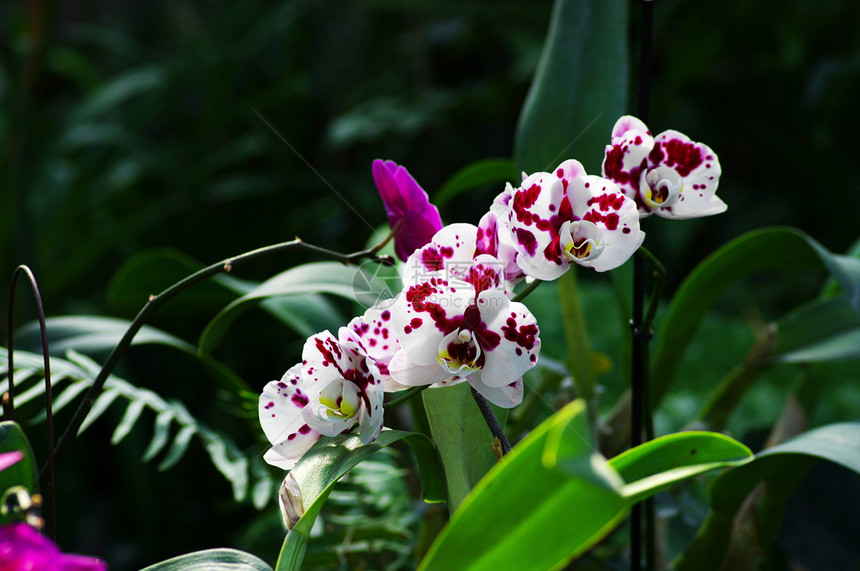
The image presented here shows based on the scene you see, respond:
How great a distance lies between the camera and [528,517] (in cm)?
23

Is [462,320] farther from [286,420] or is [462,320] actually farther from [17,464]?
[17,464]

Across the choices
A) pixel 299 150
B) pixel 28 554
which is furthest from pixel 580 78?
pixel 299 150

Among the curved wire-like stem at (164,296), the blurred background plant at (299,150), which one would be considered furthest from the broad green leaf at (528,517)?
the blurred background plant at (299,150)

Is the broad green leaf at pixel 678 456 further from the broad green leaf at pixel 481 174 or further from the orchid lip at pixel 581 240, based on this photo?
the broad green leaf at pixel 481 174

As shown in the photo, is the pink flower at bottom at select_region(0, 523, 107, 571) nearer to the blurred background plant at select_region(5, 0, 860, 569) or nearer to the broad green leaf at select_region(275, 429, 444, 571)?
the broad green leaf at select_region(275, 429, 444, 571)

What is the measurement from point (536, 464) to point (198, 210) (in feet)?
3.59

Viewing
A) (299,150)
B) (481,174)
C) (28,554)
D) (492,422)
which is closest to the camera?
(28,554)

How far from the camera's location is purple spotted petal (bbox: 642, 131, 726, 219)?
347 mm

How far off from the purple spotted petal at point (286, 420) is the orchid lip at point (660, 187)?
19 centimetres

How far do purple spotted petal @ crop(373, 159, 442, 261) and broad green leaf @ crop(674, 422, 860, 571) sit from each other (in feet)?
0.72

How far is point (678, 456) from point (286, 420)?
0.17 m

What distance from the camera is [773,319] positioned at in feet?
→ 4.15

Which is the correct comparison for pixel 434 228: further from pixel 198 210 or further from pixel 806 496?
pixel 198 210

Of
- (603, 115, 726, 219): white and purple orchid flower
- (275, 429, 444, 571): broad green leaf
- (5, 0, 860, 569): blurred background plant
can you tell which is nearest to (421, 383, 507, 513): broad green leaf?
(275, 429, 444, 571): broad green leaf
